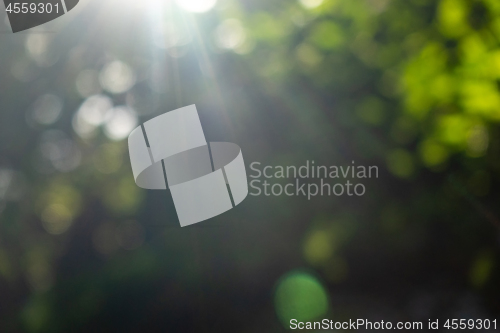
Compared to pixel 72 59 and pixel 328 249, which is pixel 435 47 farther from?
pixel 72 59

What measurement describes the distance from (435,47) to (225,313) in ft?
6.28

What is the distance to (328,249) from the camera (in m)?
2.61

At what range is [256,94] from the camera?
264cm

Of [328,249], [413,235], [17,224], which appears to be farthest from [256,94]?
[17,224]

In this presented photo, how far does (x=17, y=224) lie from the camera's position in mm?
2600

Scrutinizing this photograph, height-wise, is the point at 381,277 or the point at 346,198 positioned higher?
the point at 346,198

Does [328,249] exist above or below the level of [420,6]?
below

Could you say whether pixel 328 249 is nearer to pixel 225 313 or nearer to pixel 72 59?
pixel 225 313

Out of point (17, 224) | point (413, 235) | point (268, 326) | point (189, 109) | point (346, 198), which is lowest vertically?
point (268, 326)

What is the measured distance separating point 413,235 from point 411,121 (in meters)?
0.65

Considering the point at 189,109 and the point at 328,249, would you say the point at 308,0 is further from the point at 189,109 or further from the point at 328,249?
the point at 328,249

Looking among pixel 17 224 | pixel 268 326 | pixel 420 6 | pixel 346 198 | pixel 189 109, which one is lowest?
pixel 268 326

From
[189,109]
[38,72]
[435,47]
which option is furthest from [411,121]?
[38,72]

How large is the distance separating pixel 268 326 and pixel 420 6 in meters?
2.01
